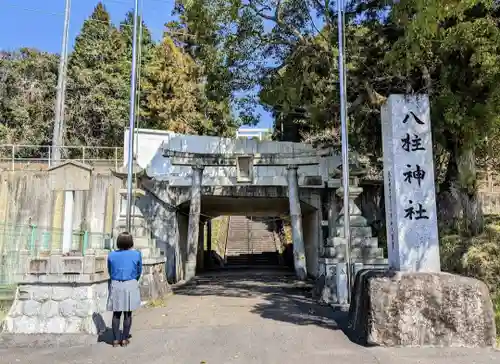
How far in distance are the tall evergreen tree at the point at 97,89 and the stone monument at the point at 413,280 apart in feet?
63.9

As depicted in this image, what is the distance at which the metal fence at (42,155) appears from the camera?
56.7ft

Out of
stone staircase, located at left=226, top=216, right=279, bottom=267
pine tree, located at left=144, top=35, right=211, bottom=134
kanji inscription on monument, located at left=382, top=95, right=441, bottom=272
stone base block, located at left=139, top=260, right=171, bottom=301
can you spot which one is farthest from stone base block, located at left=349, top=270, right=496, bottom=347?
stone staircase, located at left=226, top=216, right=279, bottom=267

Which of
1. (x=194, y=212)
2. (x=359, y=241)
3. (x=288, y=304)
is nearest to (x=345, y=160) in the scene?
(x=359, y=241)

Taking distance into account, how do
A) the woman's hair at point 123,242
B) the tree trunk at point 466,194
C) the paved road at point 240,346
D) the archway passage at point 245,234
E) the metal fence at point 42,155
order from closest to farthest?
the paved road at point 240,346, the woman's hair at point 123,242, the tree trunk at point 466,194, the metal fence at point 42,155, the archway passage at point 245,234

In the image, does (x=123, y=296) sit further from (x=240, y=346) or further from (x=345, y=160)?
(x=345, y=160)

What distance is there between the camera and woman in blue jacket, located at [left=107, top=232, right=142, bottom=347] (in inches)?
198

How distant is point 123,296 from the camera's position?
503 centimetres

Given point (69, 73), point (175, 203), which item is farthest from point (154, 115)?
point (175, 203)

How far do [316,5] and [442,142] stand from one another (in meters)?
4.91

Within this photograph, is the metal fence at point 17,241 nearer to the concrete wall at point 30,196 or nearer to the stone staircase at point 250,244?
the concrete wall at point 30,196

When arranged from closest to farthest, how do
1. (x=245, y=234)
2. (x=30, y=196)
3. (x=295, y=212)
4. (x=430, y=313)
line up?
(x=430, y=313)
(x=295, y=212)
(x=30, y=196)
(x=245, y=234)

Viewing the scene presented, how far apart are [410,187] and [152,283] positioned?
5679 mm

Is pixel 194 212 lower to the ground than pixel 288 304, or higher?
higher

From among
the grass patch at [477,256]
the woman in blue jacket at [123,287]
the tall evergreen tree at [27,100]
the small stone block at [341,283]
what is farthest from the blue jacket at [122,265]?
the tall evergreen tree at [27,100]
